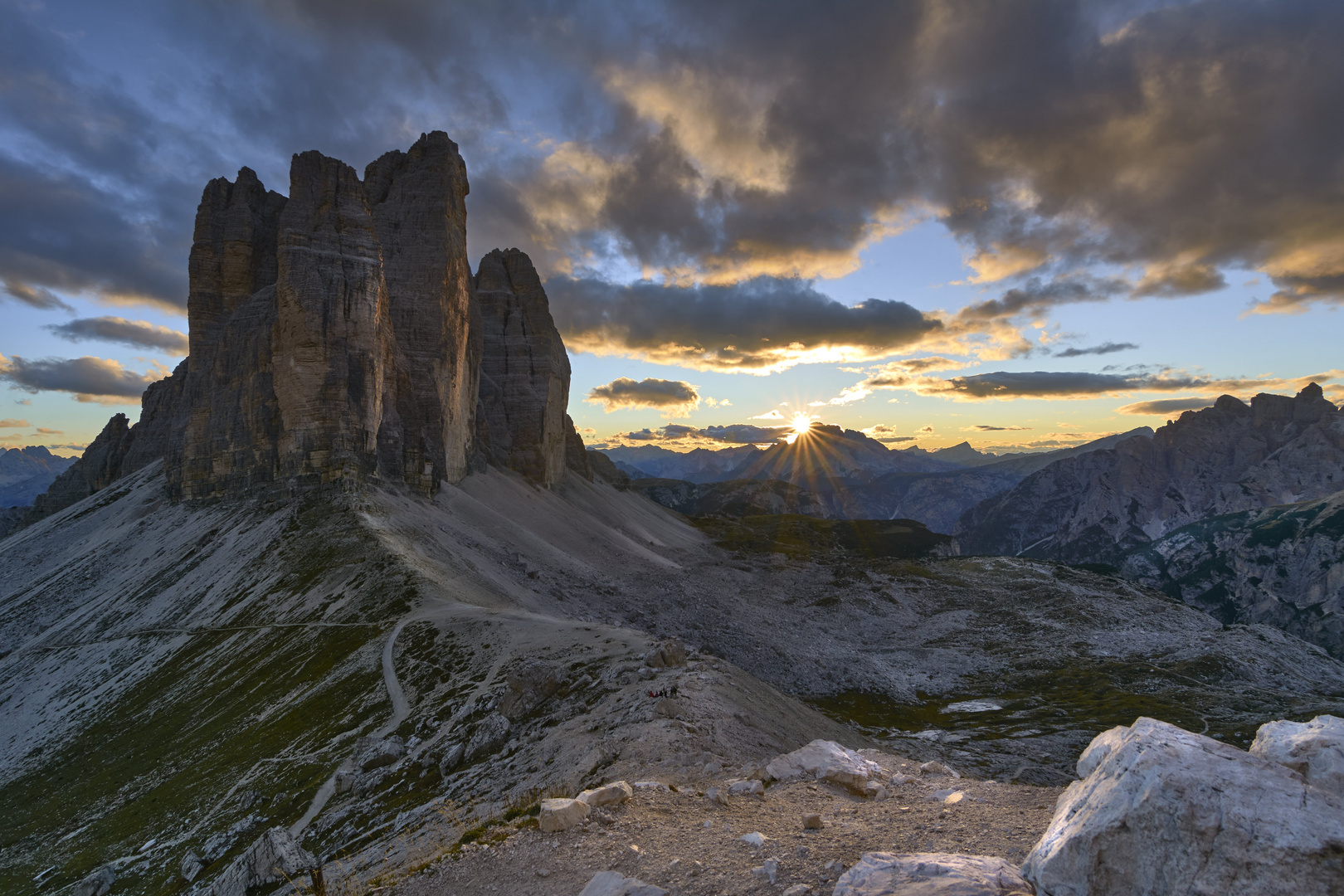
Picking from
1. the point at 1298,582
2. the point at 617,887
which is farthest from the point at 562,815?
the point at 1298,582

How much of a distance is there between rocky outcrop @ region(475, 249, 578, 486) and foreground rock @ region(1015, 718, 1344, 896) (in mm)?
131589

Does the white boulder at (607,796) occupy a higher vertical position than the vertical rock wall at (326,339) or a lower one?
lower

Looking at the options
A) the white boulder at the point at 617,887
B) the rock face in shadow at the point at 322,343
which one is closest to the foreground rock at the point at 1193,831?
the white boulder at the point at 617,887

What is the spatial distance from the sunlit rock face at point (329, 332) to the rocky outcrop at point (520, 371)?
64.9ft

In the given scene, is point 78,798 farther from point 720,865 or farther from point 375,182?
point 375,182

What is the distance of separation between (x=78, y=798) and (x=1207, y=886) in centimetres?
5277

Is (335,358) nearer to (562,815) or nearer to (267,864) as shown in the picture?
(267,864)

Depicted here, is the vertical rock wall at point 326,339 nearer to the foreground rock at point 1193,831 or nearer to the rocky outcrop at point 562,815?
the rocky outcrop at point 562,815

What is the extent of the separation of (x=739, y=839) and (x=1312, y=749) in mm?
9118

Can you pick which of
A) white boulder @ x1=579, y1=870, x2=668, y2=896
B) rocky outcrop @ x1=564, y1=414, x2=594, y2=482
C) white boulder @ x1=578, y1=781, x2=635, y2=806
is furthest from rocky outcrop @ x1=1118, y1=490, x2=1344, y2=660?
white boulder @ x1=579, y1=870, x2=668, y2=896

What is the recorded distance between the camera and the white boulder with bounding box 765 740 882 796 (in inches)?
631

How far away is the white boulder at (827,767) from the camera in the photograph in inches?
631

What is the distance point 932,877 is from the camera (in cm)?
A: 835

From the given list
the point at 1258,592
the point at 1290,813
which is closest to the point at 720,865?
the point at 1290,813
